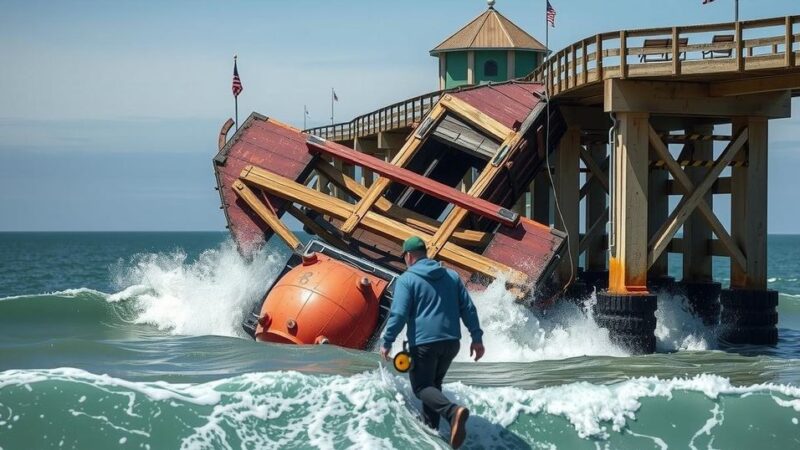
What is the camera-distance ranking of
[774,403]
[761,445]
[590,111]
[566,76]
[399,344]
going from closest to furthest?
[761,445] < [774,403] < [399,344] < [566,76] < [590,111]

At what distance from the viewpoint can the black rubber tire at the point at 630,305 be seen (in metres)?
21.1

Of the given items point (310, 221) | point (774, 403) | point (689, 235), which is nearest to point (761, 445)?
point (774, 403)

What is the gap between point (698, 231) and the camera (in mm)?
26109

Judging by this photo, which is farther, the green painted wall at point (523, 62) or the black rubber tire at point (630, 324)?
the green painted wall at point (523, 62)

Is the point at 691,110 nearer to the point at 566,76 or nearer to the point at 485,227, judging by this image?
the point at 566,76

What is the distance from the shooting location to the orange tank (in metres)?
18.9

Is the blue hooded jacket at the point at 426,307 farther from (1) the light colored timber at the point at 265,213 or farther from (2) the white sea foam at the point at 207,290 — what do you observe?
(2) the white sea foam at the point at 207,290

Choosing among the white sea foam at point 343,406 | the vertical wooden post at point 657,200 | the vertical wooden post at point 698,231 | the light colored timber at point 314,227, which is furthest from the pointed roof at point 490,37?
the white sea foam at point 343,406

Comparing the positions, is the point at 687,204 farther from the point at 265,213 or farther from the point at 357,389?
the point at 357,389

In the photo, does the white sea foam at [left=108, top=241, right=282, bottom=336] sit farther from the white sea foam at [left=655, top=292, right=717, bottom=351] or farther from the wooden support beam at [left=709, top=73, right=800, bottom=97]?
the wooden support beam at [left=709, top=73, right=800, bottom=97]

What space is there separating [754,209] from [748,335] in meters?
2.29

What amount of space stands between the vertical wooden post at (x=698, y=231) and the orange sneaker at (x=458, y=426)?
48.9ft

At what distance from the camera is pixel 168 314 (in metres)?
24.5

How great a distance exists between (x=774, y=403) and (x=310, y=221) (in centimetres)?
1008
